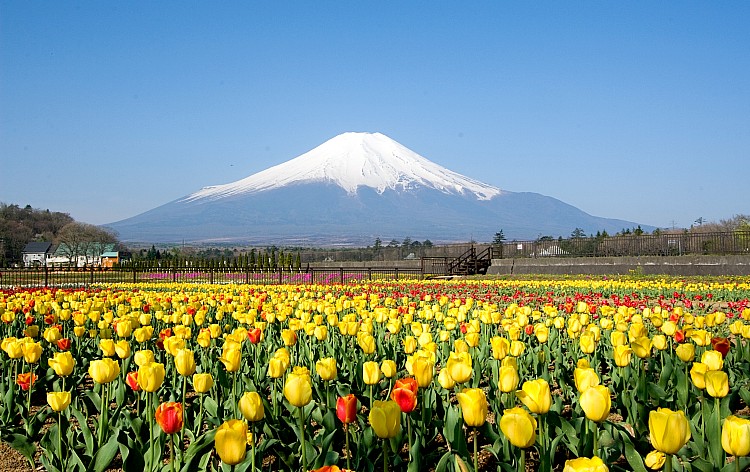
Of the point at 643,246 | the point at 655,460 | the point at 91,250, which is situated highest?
the point at 91,250

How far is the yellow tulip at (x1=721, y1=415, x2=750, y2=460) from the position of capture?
2305 millimetres

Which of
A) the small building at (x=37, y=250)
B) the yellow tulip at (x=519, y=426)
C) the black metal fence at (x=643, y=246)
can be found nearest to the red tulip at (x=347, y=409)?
the yellow tulip at (x=519, y=426)

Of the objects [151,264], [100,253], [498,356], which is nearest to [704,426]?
[498,356]

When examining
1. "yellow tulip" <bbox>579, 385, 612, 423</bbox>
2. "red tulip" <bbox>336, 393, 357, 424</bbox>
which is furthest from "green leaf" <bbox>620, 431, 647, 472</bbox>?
"red tulip" <bbox>336, 393, 357, 424</bbox>

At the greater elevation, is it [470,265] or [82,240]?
[82,240]

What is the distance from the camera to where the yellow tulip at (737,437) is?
7.56 ft

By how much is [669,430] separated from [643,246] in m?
33.4

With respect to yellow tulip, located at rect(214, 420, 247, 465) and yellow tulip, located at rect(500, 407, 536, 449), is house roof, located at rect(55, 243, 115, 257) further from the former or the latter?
yellow tulip, located at rect(500, 407, 536, 449)

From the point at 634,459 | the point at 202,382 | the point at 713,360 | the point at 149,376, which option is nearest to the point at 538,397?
the point at 634,459

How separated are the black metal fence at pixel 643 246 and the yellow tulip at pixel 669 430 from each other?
30500 millimetres

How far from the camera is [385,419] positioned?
256 centimetres

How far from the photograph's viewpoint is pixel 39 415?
4203 mm

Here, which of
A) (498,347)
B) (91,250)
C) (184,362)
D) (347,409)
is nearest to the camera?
(347,409)

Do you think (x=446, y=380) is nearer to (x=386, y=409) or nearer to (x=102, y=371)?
(x=386, y=409)
